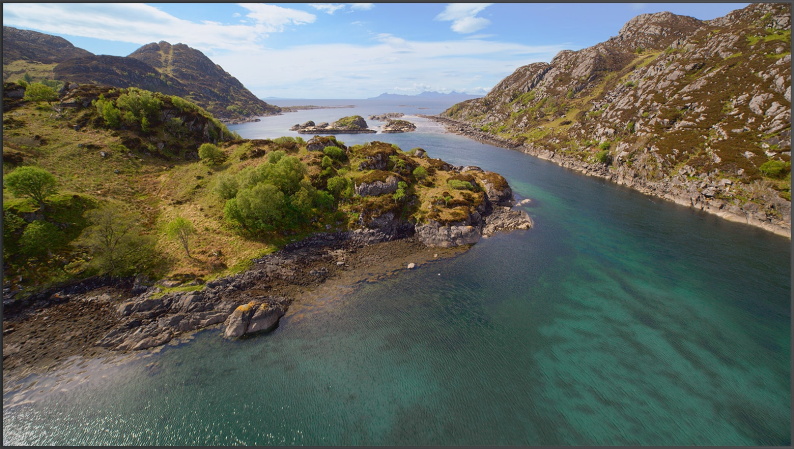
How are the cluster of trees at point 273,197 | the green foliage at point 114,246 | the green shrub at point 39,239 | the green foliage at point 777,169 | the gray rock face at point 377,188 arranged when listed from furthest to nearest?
the green foliage at point 777,169 < the gray rock face at point 377,188 < the cluster of trees at point 273,197 < the green foliage at point 114,246 < the green shrub at point 39,239

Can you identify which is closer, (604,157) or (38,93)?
(38,93)

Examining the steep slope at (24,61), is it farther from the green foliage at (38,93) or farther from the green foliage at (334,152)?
the green foliage at (334,152)

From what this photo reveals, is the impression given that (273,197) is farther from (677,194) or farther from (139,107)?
(677,194)

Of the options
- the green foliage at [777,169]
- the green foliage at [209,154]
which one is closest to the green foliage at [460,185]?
the green foliage at [209,154]

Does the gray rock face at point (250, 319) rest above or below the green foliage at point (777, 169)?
below

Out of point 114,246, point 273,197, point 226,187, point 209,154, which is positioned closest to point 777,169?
point 273,197

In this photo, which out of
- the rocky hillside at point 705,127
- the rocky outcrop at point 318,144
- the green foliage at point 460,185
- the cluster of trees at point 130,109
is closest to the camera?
the rocky hillside at point 705,127
